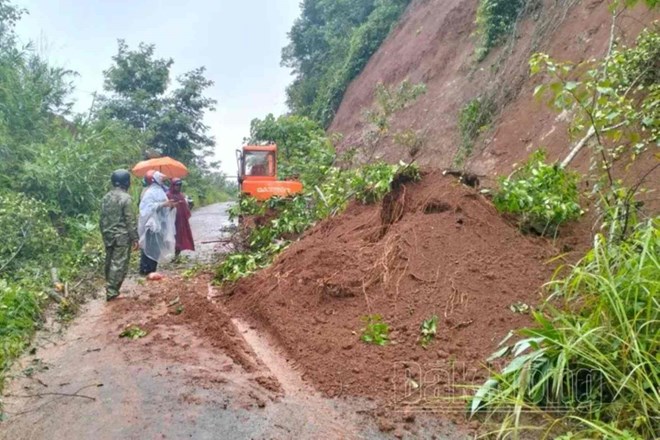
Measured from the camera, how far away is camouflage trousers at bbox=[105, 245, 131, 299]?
6897 millimetres

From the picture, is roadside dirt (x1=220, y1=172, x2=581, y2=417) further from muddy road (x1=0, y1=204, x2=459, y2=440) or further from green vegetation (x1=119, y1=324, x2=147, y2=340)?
green vegetation (x1=119, y1=324, x2=147, y2=340)

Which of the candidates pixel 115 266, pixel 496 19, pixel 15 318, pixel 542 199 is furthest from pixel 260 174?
pixel 542 199

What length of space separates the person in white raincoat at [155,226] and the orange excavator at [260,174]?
13.5ft

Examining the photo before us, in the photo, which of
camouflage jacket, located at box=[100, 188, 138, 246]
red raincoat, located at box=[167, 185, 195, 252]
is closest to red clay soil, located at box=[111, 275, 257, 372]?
camouflage jacket, located at box=[100, 188, 138, 246]

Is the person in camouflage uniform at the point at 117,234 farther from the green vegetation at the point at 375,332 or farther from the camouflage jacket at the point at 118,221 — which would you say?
the green vegetation at the point at 375,332

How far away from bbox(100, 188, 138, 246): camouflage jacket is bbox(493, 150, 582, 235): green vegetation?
4481 millimetres

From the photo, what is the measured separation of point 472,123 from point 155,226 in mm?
8093

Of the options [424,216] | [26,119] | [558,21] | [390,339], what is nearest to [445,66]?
[558,21]

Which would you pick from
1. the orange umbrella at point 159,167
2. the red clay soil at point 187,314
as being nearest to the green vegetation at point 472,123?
the orange umbrella at point 159,167

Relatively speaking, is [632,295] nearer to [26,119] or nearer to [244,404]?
[244,404]

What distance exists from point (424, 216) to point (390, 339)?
5.93 feet

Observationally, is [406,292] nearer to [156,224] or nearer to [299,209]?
[299,209]

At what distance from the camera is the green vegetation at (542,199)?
5.86m

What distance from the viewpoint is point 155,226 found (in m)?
8.09
